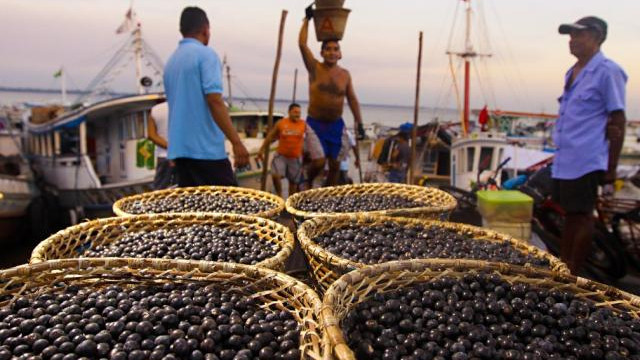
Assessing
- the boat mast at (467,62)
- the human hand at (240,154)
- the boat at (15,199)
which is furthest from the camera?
the boat mast at (467,62)

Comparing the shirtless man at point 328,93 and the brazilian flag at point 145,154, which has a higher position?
the shirtless man at point 328,93

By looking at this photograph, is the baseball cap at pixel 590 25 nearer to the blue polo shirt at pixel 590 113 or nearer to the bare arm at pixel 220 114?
the blue polo shirt at pixel 590 113

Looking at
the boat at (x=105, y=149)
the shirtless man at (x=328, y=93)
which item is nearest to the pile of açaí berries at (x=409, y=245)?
the shirtless man at (x=328, y=93)

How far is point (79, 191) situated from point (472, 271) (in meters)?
10.8

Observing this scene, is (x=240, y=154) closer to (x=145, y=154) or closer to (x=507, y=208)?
(x=507, y=208)

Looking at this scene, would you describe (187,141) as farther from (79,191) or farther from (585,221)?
(79,191)

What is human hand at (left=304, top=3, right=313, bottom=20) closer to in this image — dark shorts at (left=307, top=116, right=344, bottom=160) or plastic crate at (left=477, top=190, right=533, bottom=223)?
dark shorts at (left=307, top=116, right=344, bottom=160)

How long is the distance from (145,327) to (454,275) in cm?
100

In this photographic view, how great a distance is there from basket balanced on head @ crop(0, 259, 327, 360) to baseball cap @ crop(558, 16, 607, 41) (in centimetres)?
290

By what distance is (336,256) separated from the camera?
1741 millimetres

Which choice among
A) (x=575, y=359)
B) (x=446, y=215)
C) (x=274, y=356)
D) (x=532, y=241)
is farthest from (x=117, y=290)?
(x=532, y=241)

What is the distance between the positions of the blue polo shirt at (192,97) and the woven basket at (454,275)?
2166 millimetres

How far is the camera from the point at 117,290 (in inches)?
55.9

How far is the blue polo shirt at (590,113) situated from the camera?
2979 millimetres
